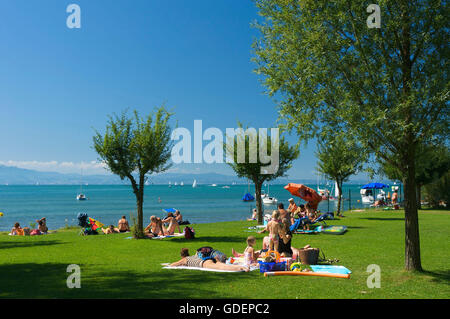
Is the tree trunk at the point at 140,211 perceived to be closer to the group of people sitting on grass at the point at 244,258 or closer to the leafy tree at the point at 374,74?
the group of people sitting on grass at the point at 244,258

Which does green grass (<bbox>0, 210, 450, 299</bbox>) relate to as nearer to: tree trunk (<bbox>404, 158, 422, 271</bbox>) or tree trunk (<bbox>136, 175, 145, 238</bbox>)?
tree trunk (<bbox>404, 158, 422, 271</bbox>)

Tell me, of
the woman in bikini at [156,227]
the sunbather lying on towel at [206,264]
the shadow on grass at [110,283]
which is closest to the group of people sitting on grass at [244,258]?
the sunbather lying on towel at [206,264]

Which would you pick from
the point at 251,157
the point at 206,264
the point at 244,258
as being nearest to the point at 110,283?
the point at 206,264

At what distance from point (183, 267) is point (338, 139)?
18.9ft

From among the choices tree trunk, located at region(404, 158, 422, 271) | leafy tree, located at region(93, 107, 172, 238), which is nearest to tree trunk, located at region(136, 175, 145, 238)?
leafy tree, located at region(93, 107, 172, 238)

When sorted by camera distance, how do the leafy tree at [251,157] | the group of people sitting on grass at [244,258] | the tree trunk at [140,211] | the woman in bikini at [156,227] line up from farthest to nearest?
the leafy tree at [251,157]
the woman in bikini at [156,227]
the tree trunk at [140,211]
the group of people sitting on grass at [244,258]

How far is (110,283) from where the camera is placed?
9.63m

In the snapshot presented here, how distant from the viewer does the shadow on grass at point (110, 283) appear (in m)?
8.52

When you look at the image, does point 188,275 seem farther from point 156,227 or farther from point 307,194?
point 307,194

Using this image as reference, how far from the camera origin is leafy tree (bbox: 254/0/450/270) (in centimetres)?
981

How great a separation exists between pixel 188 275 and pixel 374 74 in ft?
24.0
